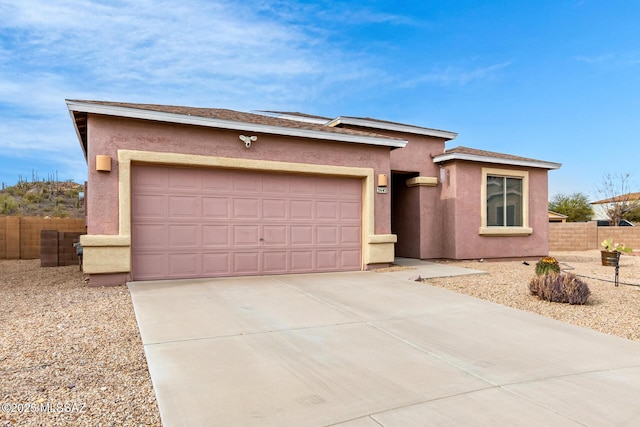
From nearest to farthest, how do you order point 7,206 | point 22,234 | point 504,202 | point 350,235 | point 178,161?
point 178,161
point 350,235
point 504,202
point 22,234
point 7,206

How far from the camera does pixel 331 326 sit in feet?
18.6

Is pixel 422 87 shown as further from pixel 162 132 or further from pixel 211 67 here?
pixel 162 132

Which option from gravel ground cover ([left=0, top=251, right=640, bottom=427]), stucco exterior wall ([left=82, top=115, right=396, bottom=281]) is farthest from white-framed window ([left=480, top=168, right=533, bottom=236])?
stucco exterior wall ([left=82, top=115, right=396, bottom=281])

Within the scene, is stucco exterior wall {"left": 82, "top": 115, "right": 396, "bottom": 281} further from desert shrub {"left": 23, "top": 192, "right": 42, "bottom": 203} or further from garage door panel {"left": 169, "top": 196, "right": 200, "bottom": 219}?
desert shrub {"left": 23, "top": 192, "right": 42, "bottom": 203}

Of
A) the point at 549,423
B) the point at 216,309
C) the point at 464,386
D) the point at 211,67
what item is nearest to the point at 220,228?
the point at 216,309

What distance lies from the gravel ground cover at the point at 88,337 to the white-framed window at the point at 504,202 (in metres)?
3.71

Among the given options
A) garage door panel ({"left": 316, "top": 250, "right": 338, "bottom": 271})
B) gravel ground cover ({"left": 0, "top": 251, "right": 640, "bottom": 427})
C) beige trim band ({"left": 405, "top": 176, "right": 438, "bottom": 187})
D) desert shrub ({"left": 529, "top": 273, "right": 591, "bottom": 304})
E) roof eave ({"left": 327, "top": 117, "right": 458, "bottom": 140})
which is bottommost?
gravel ground cover ({"left": 0, "top": 251, "right": 640, "bottom": 427})

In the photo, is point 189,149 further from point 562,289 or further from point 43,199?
point 43,199

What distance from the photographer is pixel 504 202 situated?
14430 mm

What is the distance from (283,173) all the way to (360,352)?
20.5ft

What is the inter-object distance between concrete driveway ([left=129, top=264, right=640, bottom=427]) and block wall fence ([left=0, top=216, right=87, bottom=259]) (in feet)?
36.5

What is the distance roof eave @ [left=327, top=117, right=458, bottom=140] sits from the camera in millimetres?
13047

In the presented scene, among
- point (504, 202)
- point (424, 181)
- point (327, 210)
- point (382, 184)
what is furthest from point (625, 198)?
point (327, 210)

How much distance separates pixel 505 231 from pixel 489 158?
2.64 meters
